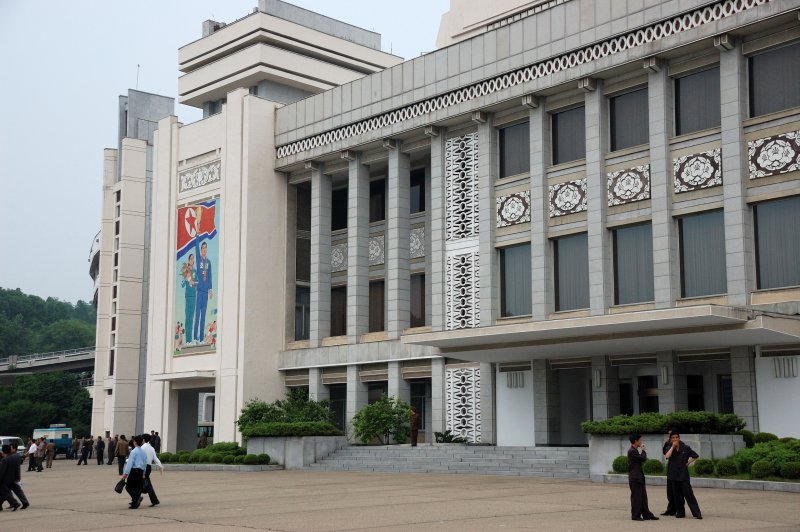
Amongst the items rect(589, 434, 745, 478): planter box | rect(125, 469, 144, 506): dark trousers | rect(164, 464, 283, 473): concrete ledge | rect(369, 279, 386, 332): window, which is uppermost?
rect(369, 279, 386, 332): window

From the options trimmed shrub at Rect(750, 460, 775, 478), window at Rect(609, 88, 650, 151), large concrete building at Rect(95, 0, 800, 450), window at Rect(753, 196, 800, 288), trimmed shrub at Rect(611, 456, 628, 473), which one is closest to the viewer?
trimmed shrub at Rect(750, 460, 775, 478)

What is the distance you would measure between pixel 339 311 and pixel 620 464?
2389cm

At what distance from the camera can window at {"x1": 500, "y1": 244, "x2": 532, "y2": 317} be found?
3819 centimetres

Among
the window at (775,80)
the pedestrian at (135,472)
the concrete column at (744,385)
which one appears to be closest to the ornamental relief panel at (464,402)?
the concrete column at (744,385)

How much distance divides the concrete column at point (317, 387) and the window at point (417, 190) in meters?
8.45

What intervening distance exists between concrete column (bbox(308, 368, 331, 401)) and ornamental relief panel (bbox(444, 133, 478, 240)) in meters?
9.69

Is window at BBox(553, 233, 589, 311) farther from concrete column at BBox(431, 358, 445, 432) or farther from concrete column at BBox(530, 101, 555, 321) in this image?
concrete column at BBox(431, 358, 445, 432)

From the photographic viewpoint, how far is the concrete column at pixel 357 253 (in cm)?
4462

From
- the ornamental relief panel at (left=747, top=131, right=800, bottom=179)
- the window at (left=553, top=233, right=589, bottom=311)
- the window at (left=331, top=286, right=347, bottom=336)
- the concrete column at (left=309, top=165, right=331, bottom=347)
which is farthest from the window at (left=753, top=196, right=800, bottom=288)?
the window at (left=331, top=286, right=347, bottom=336)

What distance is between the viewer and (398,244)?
43.0 meters

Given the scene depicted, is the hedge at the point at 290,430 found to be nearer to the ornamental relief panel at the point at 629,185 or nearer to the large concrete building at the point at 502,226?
the large concrete building at the point at 502,226

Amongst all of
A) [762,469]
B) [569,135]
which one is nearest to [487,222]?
[569,135]

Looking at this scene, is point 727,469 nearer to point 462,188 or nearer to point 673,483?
point 673,483

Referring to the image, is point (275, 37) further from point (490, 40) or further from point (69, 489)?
point (69, 489)
